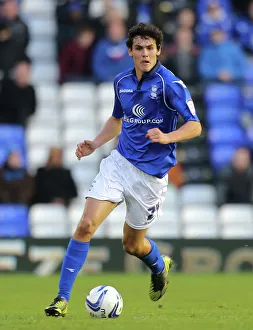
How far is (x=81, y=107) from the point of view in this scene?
644 inches

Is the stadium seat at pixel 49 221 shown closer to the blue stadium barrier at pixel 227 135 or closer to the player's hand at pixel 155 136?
the blue stadium barrier at pixel 227 135

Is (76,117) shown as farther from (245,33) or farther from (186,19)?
(245,33)

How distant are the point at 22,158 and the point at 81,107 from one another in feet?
5.31

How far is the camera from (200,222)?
14.9 m

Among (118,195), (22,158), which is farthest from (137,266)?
(118,195)

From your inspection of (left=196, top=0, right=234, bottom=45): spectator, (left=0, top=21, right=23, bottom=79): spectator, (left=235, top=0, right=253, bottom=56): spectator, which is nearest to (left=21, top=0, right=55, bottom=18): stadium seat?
(left=0, top=21, right=23, bottom=79): spectator

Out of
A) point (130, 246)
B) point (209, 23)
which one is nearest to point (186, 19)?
point (209, 23)

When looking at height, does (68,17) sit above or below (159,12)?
below

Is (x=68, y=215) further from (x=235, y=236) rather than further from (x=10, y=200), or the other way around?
(x=235, y=236)

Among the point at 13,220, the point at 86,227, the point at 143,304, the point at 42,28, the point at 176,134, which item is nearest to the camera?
the point at 176,134

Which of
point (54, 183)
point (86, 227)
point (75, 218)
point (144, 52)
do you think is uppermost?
point (144, 52)

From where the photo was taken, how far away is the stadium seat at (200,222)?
48.8 feet

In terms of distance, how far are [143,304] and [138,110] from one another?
2128 mm

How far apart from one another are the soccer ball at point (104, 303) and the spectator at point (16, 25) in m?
9.07
